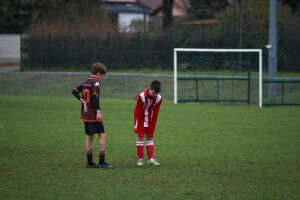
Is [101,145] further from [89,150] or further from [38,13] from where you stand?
[38,13]

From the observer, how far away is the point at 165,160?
8508 mm

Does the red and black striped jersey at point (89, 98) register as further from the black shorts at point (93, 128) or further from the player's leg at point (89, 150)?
the player's leg at point (89, 150)

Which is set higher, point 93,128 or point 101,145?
point 93,128

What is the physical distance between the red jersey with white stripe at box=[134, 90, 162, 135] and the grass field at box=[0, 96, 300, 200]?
0.70m

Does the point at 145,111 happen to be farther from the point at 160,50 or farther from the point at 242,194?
the point at 160,50

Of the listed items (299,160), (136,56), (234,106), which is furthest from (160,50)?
(299,160)

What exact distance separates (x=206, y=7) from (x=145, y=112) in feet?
157

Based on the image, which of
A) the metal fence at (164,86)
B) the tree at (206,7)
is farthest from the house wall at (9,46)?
the tree at (206,7)

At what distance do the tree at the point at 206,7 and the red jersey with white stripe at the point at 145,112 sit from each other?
4597 centimetres

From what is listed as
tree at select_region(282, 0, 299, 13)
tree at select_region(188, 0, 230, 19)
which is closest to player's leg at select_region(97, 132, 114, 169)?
tree at select_region(282, 0, 299, 13)

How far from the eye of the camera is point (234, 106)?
20.6 m

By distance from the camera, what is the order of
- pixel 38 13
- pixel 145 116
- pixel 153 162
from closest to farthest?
pixel 145 116
pixel 153 162
pixel 38 13

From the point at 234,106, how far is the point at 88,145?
1384cm

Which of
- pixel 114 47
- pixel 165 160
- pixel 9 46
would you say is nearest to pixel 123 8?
pixel 9 46
